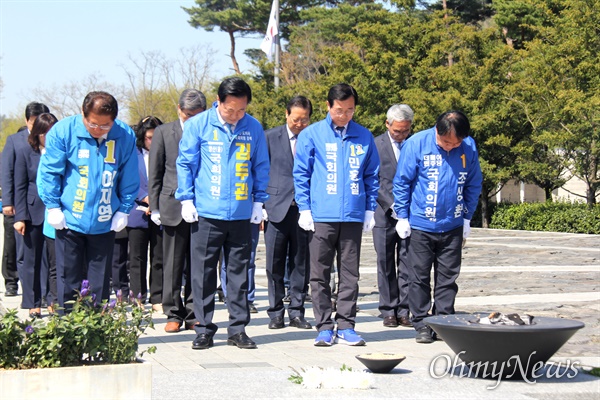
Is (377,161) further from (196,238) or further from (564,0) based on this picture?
(564,0)

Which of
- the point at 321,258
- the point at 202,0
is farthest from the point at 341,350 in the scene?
the point at 202,0

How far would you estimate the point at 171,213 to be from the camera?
823cm

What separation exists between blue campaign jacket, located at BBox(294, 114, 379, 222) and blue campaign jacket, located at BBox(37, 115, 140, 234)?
5.47 feet

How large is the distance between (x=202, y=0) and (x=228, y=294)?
47.3 metres

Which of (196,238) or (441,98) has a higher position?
(441,98)

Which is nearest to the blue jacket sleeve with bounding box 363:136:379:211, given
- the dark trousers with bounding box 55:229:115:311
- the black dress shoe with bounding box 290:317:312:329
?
→ the black dress shoe with bounding box 290:317:312:329

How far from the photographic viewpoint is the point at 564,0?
2795 centimetres

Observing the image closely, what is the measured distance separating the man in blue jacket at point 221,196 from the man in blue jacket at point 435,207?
1344mm

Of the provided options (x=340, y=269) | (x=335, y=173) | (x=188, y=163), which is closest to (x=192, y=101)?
(x=188, y=163)

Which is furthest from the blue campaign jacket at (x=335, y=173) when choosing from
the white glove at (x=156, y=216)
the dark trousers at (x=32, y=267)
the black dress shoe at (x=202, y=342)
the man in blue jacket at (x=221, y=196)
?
the dark trousers at (x=32, y=267)

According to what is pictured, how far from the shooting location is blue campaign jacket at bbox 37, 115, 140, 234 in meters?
6.78

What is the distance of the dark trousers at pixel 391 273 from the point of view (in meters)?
8.80

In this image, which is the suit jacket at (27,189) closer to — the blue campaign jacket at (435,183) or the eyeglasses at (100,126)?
the eyeglasses at (100,126)

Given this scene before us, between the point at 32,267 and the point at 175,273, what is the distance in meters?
1.77
